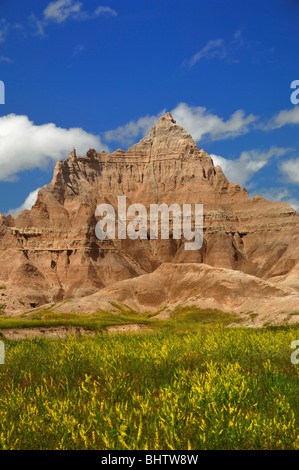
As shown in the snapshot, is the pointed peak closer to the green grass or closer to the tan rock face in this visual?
the tan rock face

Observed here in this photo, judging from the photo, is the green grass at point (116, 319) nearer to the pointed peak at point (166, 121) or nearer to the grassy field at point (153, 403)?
the grassy field at point (153, 403)

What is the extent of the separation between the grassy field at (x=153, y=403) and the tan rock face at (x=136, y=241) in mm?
84916

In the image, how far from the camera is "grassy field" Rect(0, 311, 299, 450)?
7.79 metres

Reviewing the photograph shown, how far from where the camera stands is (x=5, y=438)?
26.8 feet

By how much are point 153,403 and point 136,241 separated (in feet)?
417

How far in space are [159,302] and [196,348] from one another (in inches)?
3028

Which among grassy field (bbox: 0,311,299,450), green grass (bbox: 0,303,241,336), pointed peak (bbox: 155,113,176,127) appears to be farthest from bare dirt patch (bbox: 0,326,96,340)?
pointed peak (bbox: 155,113,176,127)

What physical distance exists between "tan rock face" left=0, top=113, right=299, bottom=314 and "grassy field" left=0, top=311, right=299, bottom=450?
84.9 metres

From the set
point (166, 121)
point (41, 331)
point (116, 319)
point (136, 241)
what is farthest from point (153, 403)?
point (166, 121)

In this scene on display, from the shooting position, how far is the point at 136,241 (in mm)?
136500

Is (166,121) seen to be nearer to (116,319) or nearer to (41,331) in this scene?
(116,319)

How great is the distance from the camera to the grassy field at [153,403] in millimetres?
7793

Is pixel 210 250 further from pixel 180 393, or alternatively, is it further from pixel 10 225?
pixel 180 393

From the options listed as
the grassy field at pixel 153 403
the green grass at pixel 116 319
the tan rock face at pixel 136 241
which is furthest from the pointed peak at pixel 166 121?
the grassy field at pixel 153 403
